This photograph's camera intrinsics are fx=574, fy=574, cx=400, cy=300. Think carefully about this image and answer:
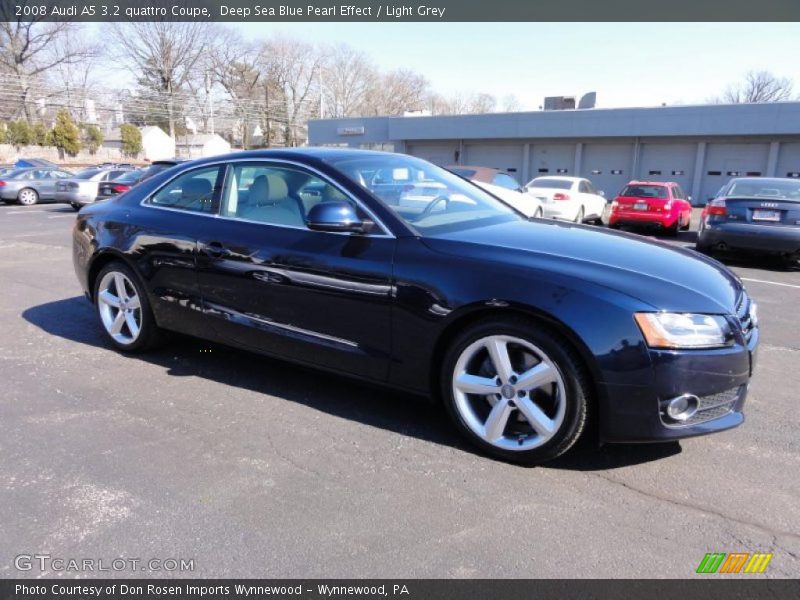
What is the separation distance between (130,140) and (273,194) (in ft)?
179

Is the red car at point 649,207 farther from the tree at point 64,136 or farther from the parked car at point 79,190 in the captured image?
the tree at point 64,136

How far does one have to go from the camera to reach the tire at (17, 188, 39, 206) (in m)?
21.0

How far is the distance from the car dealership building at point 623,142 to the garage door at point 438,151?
0.19ft

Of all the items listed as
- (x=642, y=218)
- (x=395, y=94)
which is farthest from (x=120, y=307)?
(x=395, y=94)

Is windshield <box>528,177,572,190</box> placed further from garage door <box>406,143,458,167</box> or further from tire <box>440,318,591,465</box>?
garage door <box>406,143,458,167</box>

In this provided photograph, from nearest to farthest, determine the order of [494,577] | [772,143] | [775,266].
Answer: [494,577] < [775,266] < [772,143]

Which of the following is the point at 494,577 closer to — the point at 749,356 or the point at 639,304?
the point at 639,304

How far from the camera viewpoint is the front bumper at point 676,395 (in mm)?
2582

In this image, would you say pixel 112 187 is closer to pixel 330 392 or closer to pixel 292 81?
pixel 330 392

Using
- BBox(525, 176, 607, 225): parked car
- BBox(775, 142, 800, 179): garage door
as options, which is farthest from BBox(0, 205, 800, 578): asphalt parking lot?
BBox(775, 142, 800, 179): garage door

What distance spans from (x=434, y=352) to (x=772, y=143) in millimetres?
28198

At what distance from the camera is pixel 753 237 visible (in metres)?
8.52
